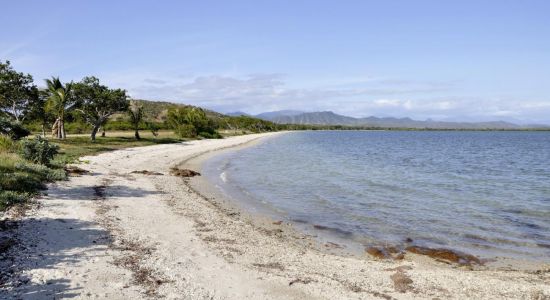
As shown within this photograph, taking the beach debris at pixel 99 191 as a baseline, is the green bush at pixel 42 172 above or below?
above

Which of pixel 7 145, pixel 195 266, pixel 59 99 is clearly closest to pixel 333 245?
A: pixel 195 266

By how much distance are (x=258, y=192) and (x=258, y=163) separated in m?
18.8

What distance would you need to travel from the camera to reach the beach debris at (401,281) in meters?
10.7

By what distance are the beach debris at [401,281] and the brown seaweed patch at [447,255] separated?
120 inches

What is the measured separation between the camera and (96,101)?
55.6 meters

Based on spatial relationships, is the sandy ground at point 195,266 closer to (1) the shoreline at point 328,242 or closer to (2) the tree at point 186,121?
(1) the shoreline at point 328,242

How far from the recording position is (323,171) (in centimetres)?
3972

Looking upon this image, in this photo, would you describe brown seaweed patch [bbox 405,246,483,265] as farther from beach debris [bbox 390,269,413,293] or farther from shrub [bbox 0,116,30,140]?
shrub [bbox 0,116,30,140]

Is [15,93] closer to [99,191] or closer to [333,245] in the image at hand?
[99,191]

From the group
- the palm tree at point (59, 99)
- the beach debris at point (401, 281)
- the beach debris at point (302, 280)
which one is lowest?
the beach debris at point (401, 281)

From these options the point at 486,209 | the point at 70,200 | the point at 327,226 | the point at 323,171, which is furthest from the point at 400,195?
the point at 70,200

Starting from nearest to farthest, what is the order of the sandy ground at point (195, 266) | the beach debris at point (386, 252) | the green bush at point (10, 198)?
1. the sandy ground at point (195, 266)
2. the beach debris at point (386, 252)
3. the green bush at point (10, 198)

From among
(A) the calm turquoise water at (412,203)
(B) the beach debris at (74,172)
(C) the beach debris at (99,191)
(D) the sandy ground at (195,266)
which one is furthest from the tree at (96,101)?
(D) the sandy ground at (195,266)

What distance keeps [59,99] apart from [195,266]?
4868 centimetres
